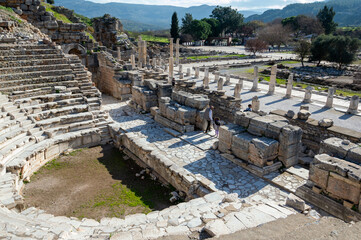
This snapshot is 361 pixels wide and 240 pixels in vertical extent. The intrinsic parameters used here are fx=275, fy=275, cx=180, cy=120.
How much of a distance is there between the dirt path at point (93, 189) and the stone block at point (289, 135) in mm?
3994

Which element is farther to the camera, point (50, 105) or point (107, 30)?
point (107, 30)

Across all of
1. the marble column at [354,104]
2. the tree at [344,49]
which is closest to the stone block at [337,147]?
the marble column at [354,104]

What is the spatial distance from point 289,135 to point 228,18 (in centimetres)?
7855

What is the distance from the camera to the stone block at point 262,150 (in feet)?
28.0

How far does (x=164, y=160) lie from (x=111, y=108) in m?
8.20

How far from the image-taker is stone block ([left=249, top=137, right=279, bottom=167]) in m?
8.54

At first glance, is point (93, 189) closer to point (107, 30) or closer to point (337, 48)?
point (107, 30)

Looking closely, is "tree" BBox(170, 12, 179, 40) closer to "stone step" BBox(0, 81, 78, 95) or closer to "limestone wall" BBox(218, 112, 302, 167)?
"stone step" BBox(0, 81, 78, 95)

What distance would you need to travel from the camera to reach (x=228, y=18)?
80.3 m

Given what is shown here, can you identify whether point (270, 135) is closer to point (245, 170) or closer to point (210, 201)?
point (245, 170)

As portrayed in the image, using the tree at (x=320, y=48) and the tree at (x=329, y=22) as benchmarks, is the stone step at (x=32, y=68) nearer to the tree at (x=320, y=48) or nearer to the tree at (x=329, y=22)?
the tree at (x=320, y=48)

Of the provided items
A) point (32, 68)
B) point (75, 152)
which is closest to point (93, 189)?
point (75, 152)

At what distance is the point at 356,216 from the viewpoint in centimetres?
638

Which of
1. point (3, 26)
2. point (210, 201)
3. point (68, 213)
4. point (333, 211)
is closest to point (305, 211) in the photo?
point (333, 211)
